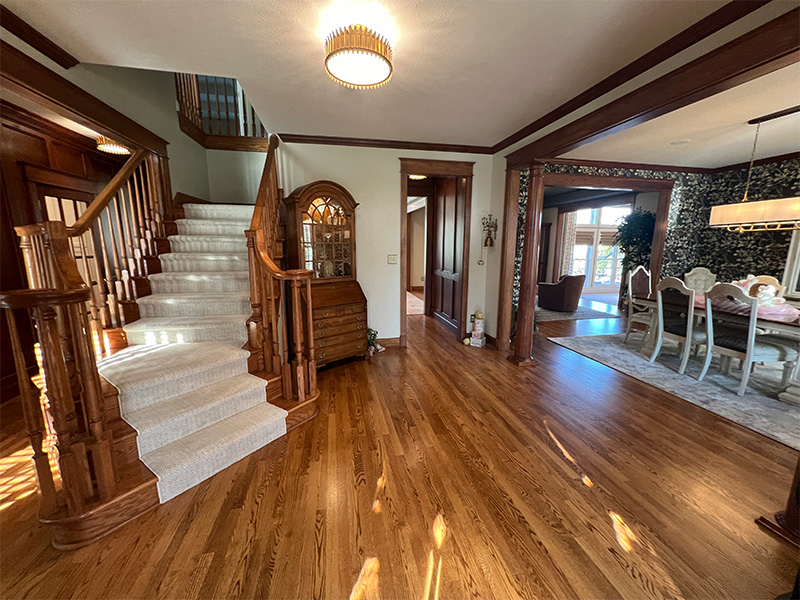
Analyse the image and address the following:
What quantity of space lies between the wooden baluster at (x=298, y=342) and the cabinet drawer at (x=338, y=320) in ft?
2.59

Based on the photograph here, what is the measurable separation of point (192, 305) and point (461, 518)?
2767mm

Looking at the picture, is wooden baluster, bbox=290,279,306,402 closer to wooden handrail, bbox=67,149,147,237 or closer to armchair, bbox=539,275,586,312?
wooden handrail, bbox=67,149,147,237

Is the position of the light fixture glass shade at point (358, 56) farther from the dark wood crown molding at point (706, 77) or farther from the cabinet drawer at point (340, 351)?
the cabinet drawer at point (340, 351)

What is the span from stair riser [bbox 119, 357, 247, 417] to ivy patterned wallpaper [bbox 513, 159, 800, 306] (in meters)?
3.58

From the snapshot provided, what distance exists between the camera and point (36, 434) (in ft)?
4.71

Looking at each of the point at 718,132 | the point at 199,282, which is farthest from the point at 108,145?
the point at 718,132

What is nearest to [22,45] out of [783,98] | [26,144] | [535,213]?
[26,144]

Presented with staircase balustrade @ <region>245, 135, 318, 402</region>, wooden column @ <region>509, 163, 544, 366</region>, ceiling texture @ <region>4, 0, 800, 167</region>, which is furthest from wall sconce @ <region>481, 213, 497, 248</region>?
staircase balustrade @ <region>245, 135, 318, 402</region>

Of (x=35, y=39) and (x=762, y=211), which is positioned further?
(x=762, y=211)

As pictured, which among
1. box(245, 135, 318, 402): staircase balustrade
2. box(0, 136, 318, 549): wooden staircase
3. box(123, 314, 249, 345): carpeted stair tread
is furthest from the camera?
box(123, 314, 249, 345): carpeted stair tread

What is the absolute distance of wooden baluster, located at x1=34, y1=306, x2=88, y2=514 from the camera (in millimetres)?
1347

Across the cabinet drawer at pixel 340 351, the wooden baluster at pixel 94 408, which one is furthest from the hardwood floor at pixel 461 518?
the cabinet drawer at pixel 340 351

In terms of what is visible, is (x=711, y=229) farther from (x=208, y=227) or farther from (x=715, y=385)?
(x=208, y=227)

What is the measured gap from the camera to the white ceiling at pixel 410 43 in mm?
1642
